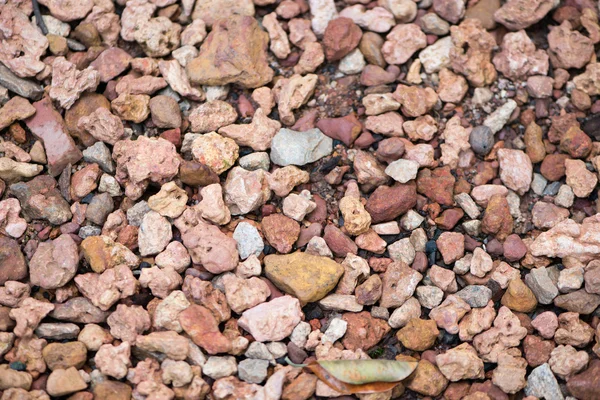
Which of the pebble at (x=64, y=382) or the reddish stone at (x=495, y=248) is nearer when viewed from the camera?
the pebble at (x=64, y=382)

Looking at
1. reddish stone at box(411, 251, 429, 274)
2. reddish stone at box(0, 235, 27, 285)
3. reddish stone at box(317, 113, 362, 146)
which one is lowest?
reddish stone at box(411, 251, 429, 274)

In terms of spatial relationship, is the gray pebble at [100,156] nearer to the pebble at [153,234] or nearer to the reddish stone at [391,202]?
the pebble at [153,234]

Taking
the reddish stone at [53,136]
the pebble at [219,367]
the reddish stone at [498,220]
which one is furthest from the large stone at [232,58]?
the pebble at [219,367]

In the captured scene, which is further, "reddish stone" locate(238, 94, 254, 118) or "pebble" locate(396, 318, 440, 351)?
"reddish stone" locate(238, 94, 254, 118)

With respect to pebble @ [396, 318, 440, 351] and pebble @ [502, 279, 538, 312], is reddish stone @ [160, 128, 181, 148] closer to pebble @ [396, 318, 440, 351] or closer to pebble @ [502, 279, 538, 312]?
pebble @ [396, 318, 440, 351]

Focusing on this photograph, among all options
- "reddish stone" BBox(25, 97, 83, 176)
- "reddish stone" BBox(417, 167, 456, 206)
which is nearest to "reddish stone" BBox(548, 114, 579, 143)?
"reddish stone" BBox(417, 167, 456, 206)
